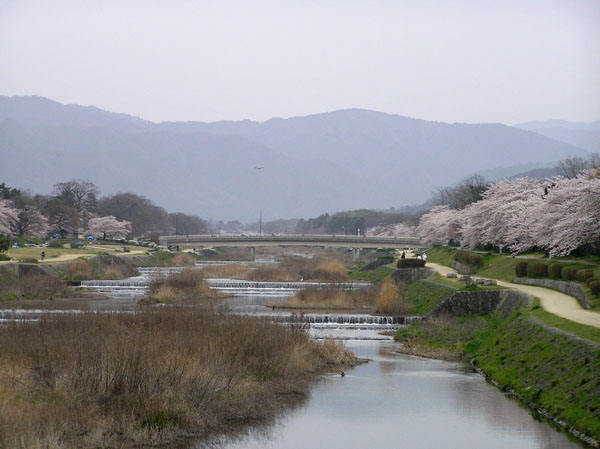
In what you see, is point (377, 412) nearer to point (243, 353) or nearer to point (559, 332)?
point (243, 353)

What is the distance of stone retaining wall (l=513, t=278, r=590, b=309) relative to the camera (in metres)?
40.1

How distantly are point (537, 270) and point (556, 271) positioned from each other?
268 centimetres

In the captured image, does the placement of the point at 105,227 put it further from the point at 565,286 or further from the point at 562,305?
the point at 562,305

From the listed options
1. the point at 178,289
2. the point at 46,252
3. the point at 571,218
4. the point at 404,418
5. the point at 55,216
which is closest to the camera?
the point at 404,418

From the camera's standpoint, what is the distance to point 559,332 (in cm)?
3161

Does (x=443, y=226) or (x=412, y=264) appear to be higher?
(x=443, y=226)

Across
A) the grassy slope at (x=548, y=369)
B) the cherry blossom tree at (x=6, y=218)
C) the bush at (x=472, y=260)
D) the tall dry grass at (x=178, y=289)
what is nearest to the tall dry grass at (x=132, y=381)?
the grassy slope at (x=548, y=369)

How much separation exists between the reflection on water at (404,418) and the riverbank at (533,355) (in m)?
0.59

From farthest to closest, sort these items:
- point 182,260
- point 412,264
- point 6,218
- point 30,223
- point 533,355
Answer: point 182,260 → point 30,223 → point 6,218 → point 412,264 → point 533,355

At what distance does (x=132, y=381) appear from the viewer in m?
24.6

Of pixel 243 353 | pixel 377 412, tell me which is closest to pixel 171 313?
pixel 243 353

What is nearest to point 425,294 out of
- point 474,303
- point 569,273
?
point 474,303

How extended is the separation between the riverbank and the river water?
1.86 ft

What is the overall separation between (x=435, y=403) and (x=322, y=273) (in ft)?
224
